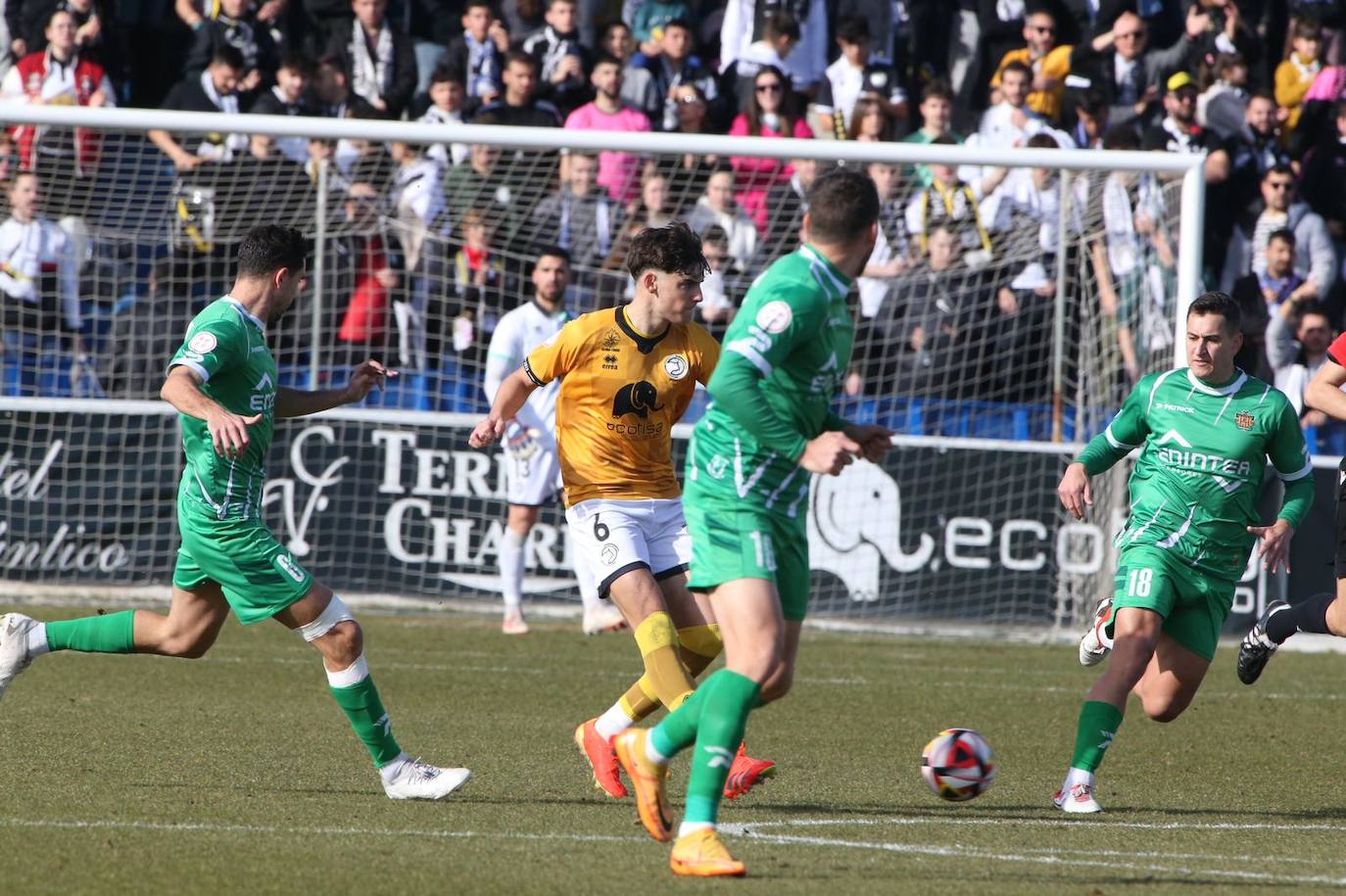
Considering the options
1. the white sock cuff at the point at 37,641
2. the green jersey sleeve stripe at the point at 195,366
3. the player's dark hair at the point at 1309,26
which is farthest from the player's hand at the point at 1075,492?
the player's dark hair at the point at 1309,26

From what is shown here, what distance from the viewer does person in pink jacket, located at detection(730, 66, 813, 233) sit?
15.8 meters

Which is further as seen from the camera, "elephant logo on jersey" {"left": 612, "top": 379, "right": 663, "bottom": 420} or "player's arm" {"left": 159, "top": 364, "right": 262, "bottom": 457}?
"elephant logo on jersey" {"left": 612, "top": 379, "right": 663, "bottom": 420}

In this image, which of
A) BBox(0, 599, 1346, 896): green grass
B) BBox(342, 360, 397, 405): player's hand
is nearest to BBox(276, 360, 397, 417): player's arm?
BBox(342, 360, 397, 405): player's hand

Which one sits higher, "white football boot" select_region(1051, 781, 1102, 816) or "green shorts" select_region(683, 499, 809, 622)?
"green shorts" select_region(683, 499, 809, 622)

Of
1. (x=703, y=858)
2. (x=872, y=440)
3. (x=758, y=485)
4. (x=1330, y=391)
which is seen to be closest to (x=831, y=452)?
(x=872, y=440)

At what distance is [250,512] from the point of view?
283 inches

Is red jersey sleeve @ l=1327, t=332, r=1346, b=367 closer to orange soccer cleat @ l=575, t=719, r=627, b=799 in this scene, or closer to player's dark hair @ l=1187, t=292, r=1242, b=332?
player's dark hair @ l=1187, t=292, r=1242, b=332

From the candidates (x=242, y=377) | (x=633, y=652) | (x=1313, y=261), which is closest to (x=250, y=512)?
(x=242, y=377)

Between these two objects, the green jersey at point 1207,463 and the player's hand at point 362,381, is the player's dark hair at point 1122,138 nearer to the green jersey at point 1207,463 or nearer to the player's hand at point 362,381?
the green jersey at point 1207,463

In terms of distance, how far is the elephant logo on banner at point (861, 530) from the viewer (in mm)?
14508

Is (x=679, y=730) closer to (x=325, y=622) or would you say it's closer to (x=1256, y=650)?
(x=325, y=622)

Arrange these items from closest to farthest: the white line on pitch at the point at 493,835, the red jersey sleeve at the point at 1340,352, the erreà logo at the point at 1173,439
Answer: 1. the white line on pitch at the point at 493,835
2. the erreà logo at the point at 1173,439
3. the red jersey sleeve at the point at 1340,352

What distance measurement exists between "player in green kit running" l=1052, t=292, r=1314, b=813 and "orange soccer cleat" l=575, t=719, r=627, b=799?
1.87 metres

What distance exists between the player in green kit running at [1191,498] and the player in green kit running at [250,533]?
2775 millimetres
